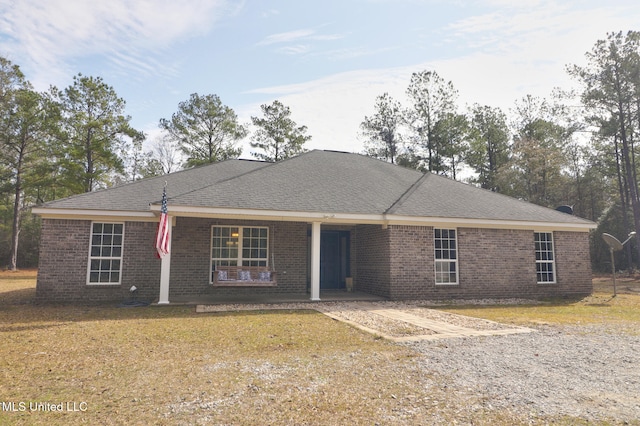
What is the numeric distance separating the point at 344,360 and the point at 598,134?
1135 inches

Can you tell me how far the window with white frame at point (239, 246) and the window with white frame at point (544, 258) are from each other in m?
9.92

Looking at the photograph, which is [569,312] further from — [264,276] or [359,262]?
[264,276]

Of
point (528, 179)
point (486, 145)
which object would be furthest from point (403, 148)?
point (528, 179)

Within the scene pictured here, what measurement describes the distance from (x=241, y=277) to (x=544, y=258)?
11.0 meters

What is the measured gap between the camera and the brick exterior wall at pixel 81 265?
11000 millimetres

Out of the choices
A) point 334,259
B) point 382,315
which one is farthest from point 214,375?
point 334,259

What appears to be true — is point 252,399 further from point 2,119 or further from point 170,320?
point 2,119

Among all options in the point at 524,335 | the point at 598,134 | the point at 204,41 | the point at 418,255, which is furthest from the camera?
the point at 598,134

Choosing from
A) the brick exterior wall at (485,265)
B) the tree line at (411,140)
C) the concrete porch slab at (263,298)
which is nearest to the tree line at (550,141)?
the tree line at (411,140)

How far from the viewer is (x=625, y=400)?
386 cm

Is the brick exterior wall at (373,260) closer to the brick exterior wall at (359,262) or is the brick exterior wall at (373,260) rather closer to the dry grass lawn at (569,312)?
the brick exterior wall at (359,262)

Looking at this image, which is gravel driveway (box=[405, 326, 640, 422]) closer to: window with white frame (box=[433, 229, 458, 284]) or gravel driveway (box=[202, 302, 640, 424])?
gravel driveway (box=[202, 302, 640, 424])

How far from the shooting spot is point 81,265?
36.8 ft

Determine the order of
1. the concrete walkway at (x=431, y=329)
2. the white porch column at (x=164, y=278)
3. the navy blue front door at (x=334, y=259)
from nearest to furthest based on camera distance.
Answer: the concrete walkway at (x=431, y=329)
the white porch column at (x=164, y=278)
the navy blue front door at (x=334, y=259)
